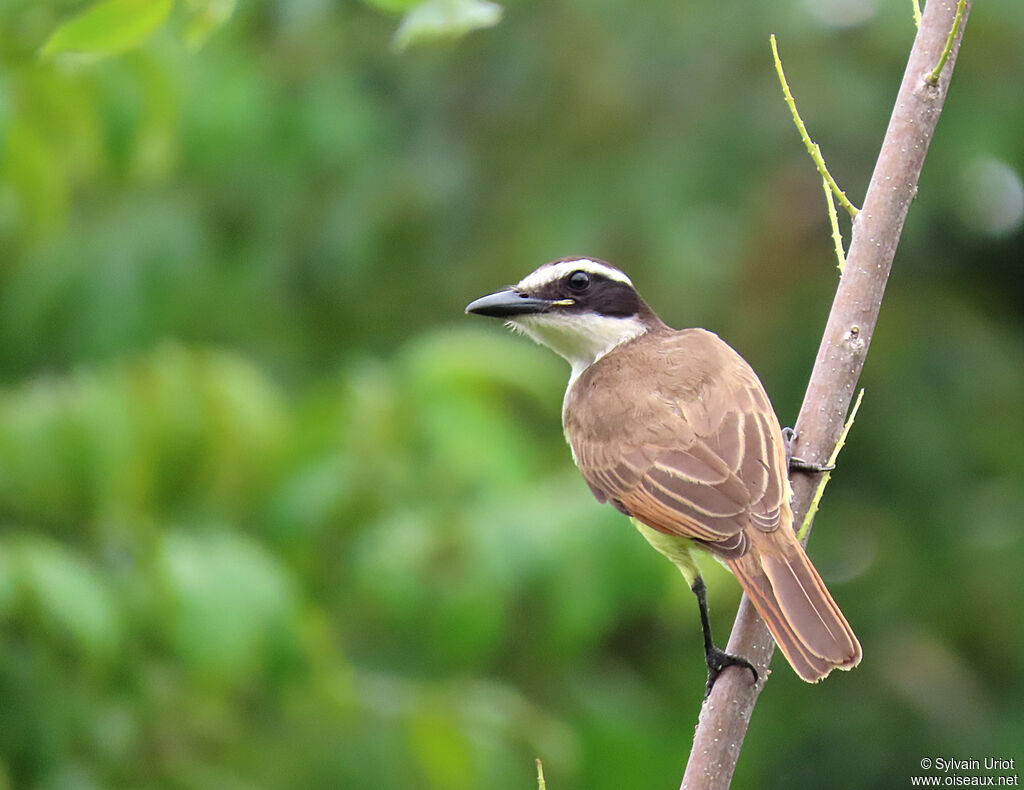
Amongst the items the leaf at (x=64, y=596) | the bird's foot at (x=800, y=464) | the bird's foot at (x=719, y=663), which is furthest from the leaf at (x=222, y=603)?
the bird's foot at (x=800, y=464)

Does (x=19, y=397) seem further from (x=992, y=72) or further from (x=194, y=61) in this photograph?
(x=992, y=72)

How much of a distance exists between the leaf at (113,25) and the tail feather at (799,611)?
162cm

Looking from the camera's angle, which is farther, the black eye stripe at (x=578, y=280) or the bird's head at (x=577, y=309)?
the black eye stripe at (x=578, y=280)

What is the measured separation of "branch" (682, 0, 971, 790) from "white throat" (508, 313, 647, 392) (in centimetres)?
129

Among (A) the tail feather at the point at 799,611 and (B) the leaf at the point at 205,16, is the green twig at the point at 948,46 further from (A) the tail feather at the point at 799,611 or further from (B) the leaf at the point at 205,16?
(B) the leaf at the point at 205,16

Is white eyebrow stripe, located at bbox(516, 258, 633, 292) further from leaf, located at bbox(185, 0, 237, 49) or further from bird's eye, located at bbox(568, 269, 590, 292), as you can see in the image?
leaf, located at bbox(185, 0, 237, 49)

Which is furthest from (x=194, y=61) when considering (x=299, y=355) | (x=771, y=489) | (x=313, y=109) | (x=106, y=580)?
(x=771, y=489)

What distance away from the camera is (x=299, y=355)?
22.1ft

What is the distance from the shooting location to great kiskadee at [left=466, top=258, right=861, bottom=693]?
2.93 meters

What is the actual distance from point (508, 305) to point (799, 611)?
137 centimetres

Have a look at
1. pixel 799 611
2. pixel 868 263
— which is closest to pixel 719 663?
pixel 799 611

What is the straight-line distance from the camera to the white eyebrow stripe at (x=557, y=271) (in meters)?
4.09

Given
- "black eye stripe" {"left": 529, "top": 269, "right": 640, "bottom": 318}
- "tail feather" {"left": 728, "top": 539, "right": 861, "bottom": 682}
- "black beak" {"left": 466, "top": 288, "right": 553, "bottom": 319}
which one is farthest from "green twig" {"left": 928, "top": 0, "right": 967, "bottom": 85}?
"black eye stripe" {"left": 529, "top": 269, "right": 640, "bottom": 318}

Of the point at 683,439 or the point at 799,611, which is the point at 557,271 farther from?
the point at 799,611
